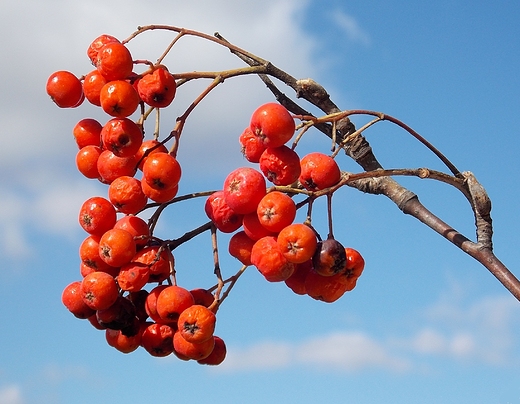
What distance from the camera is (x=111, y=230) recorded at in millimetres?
3055

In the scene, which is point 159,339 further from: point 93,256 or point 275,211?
point 275,211

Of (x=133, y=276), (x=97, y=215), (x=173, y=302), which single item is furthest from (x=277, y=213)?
(x=97, y=215)

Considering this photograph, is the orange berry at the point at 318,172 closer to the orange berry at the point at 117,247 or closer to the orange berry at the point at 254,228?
the orange berry at the point at 254,228

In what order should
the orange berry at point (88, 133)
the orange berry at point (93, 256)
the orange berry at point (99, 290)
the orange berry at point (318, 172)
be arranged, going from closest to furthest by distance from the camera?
the orange berry at point (318, 172) → the orange berry at point (99, 290) → the orange berry at point (93, 256) → the orange berry at point (88, 133)

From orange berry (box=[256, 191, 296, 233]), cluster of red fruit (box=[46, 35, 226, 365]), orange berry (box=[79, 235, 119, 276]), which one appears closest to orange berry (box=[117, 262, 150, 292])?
cluster of red fruit (box=[46, 35, 226, 365])

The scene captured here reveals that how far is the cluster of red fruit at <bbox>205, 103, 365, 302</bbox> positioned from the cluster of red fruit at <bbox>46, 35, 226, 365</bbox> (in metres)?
0.23

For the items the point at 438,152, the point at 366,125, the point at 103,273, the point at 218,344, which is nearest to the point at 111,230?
the point at 103,273

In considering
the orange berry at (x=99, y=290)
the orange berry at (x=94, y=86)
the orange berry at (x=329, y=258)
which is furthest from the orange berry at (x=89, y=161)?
the orange berry at (x=329, y=258)

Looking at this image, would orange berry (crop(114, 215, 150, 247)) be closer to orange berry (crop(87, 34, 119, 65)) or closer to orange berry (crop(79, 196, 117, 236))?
orange berry (crop(79, 196, 117, 236))

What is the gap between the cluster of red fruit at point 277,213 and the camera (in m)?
2.85

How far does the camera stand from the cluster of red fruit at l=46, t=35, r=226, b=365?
2980 millimetres

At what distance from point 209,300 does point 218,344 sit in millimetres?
190

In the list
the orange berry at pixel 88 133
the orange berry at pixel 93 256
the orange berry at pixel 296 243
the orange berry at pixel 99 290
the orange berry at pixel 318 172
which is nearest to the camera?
the orange berry at pixel 296 243

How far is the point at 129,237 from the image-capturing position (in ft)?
9.93
